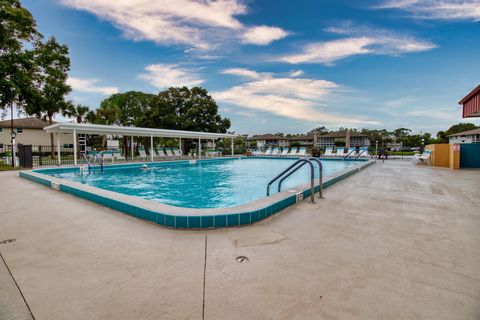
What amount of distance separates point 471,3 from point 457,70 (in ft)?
26.6

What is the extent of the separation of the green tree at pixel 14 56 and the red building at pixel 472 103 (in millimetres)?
21003

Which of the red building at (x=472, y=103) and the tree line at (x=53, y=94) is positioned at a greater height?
the tree line at (x=53, y=94)

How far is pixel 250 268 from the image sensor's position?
86.3 inches

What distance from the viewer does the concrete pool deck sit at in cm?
163

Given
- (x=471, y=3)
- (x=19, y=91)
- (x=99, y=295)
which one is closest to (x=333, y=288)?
(x=99, y=295)

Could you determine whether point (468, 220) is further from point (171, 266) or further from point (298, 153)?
point (298, 153)

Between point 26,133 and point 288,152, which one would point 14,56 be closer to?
point 26,133

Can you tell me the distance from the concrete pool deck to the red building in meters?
4.79

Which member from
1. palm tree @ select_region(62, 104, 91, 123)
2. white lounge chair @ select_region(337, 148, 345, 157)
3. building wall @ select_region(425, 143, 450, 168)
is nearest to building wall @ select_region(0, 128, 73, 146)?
palm tree @ select_region(62, 104, 91, 123)

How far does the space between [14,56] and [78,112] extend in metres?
12.7

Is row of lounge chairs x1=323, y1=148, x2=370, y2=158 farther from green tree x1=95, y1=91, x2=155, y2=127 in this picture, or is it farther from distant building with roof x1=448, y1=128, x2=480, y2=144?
green tree x1=95, y1=91, x2=155, y2=127

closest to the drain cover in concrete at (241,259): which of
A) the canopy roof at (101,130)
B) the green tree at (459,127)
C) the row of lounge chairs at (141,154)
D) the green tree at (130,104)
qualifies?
the canopy roof at (101,130)

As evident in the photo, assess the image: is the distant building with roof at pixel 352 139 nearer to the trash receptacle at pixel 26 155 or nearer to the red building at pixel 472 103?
the red building at pixel 472 103

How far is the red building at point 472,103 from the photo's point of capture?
6812mm
